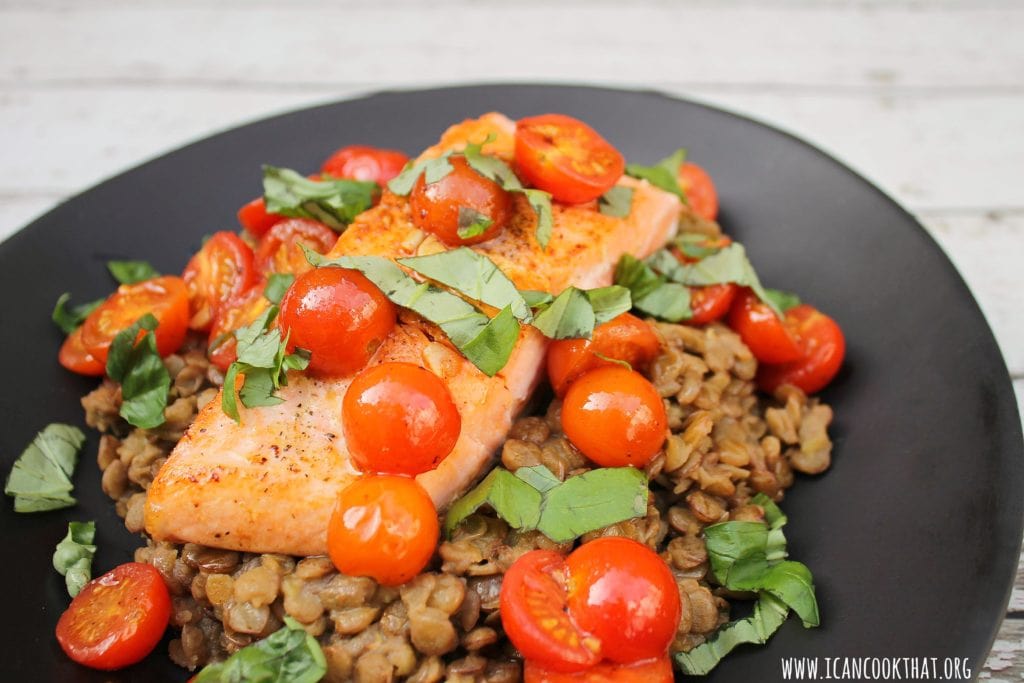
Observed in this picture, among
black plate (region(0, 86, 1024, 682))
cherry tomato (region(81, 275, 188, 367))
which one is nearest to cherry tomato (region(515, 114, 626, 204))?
black plate (region(0, 86, 1024, 682))

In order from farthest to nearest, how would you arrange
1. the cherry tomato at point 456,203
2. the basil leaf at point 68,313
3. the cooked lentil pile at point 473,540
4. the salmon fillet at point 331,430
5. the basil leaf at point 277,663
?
the basil leaf at point 68,313 < the cherry tomato at point 456,203 < the salmon fillet at point 331,430 < the cooked lentil pile at point 473,540 < the basil leaf at point 277,663

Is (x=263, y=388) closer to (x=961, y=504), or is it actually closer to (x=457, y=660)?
(x=457, y=660)

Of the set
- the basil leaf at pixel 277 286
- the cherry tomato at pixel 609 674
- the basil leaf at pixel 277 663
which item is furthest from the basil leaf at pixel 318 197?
the cherry tomato at pixel 609 674

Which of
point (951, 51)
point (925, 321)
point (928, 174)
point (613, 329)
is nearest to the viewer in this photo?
point (613, 329)

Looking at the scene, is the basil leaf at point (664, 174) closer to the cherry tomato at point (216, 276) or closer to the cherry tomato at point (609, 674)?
the cherry tomato at point (216, 276)

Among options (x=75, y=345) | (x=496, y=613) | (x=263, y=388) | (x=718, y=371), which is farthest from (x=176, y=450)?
(x=718, y=371)

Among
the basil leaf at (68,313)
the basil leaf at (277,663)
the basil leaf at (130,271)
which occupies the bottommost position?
the basil leaf at (277,663)

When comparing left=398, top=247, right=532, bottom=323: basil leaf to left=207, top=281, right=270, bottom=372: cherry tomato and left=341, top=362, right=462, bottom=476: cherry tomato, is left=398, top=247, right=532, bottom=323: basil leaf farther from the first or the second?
left=207, top=281, right=270, bottom=372: cherry tomato
